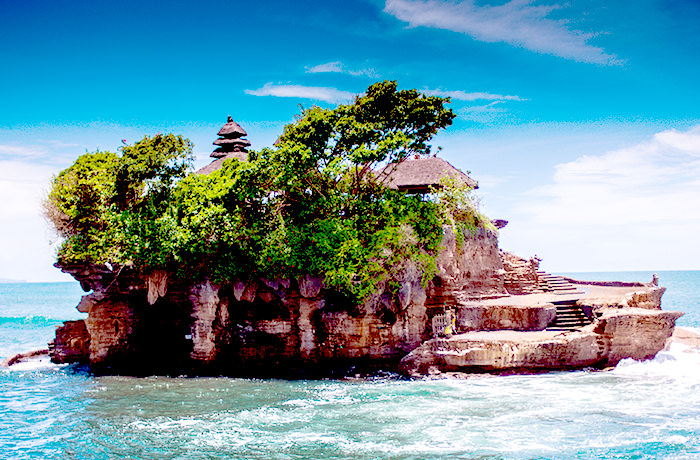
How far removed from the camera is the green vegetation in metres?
19.7

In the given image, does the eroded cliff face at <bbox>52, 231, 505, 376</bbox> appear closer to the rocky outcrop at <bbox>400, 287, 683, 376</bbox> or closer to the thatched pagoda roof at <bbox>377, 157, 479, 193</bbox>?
the rocky outcrop at <bbox>400, 287, 683, 376</bbox>

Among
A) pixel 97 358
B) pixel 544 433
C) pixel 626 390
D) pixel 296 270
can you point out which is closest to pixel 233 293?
pixel 296 270

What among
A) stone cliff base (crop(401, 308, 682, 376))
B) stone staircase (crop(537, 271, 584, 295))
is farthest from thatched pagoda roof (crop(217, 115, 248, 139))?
stone staircase (crop(537, 271, 584, 295))

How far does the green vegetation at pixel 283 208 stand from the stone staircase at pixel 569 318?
5.11 meters

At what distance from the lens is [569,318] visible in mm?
20750

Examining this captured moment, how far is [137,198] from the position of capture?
72.2ft

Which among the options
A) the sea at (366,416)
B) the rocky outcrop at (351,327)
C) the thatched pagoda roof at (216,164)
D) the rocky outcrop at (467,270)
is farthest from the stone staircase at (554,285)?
the thatched pagoda roof at (216,164)

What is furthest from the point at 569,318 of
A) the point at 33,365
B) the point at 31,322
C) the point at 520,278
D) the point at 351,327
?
the point at 31,322

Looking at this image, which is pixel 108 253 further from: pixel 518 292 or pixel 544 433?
pixel 518 292

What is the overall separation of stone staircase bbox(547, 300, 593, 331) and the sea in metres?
1.98

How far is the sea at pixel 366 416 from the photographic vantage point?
40.6 feet

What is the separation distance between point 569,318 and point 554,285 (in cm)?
655

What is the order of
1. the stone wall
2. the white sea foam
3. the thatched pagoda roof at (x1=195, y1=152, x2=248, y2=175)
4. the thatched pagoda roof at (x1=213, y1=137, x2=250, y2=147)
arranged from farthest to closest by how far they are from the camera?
the thatched pagoda roof at (x1=213, y1=137, x2=250, y2=147), the stone wall, the thatched pagoda roof at (x1=195, y1=152, x2=248, y2=175), the white sea foam

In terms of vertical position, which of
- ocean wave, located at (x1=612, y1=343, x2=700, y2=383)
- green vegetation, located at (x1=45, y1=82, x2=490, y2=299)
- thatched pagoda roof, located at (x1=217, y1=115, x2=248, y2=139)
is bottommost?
ocean wave, located at (x1=612, y1=343, x2=700, y2=383)
